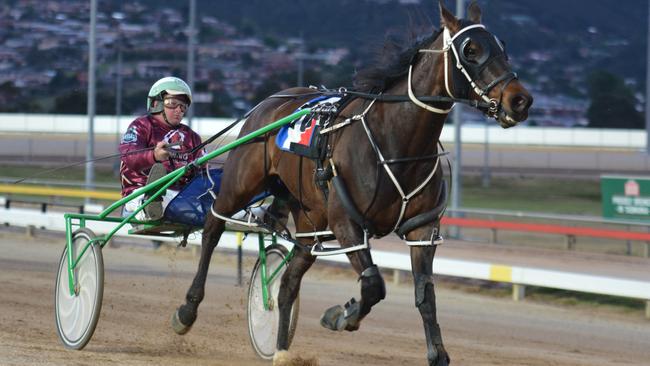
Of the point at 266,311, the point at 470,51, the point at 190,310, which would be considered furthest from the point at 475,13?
the point at 190,310

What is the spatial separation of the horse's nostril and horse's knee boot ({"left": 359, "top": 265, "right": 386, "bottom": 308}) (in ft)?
3.74

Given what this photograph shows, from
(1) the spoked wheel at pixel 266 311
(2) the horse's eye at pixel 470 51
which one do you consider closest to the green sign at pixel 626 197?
(1) the spoked wheel at pixel 266 311

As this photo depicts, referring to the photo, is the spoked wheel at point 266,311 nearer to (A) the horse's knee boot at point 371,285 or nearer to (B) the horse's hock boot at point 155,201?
(B) the horse's hock boot at point 155,201

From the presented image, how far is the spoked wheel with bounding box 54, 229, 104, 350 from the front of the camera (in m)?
7.38

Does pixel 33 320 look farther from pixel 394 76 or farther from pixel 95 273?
pixel 394 76

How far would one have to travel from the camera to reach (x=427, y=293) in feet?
19.3

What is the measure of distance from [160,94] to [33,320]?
2061 millimetres

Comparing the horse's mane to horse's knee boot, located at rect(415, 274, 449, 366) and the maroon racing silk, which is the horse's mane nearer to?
horse's knee boot, located at rect(415, 274, 449, 366)

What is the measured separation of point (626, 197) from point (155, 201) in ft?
34.4

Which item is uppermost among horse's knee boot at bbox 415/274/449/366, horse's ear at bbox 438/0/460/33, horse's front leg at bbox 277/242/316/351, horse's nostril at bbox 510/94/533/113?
horse's ear at bbox 438/0/460/33

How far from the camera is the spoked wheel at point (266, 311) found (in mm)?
7551

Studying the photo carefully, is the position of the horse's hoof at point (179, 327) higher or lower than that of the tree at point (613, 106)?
higher

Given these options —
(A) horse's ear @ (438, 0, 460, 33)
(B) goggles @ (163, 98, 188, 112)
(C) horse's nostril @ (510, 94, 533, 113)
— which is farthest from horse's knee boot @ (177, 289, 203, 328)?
(C) horse's nostril @ (510, 94, 533, 113)

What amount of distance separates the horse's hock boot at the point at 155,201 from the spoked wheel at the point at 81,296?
0.40 meters
